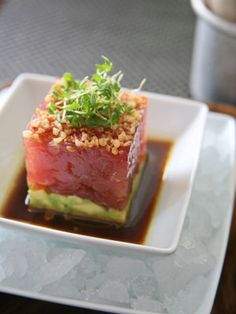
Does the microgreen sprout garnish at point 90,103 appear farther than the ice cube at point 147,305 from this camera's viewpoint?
Yes

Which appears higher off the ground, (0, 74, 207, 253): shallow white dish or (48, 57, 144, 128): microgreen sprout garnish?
(48, 57, 144, 128): microgreen sprout garnish

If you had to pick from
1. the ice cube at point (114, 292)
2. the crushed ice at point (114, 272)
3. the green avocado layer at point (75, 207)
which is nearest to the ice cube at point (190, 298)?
the crushed ice at point (114, 272)

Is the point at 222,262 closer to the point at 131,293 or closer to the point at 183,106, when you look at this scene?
the point at 131,293

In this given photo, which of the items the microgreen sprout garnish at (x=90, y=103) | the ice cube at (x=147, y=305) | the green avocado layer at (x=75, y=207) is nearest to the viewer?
the ice cube at (x=147, y=305)

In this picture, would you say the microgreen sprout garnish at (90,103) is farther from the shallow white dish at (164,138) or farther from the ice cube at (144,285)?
the ice cube at (144,285)

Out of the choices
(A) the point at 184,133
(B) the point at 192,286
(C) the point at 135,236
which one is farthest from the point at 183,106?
(B) the point at 192,286

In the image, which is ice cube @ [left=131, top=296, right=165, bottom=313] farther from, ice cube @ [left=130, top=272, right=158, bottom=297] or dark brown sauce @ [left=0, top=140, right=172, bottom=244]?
dark brown sauce @ [left=0, top=140, right=172, bottom=244]

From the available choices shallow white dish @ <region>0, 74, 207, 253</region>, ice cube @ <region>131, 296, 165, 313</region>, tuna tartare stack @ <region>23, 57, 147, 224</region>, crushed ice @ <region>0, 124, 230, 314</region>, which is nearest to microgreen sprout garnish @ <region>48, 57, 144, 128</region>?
tuna tartare stack @ <region>23, 57, 147, 224</region>
